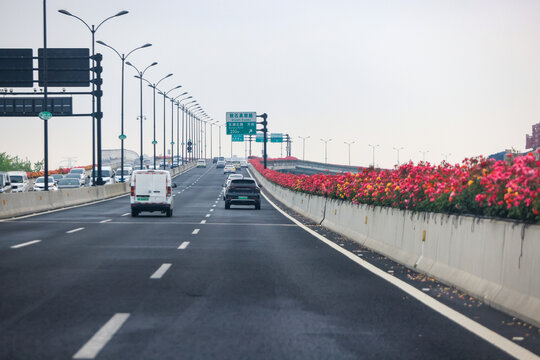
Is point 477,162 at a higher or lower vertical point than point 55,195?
higher

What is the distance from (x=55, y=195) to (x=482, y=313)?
108ft

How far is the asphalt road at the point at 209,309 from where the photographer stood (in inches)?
272

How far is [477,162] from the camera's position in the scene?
13453 mm

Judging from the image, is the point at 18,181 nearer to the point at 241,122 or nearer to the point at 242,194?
the point at 242,194

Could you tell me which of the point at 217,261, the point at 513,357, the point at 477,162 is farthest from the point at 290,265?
the point at 513,357

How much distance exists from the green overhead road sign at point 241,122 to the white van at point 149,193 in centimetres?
4765

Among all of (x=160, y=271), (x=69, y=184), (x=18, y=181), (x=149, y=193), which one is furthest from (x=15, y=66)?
(x=160, y=271)

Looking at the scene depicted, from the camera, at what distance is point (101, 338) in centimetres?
721

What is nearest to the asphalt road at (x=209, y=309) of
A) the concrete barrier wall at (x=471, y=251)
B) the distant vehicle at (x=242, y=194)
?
the concrete barrier wall at (x=471, y=251)

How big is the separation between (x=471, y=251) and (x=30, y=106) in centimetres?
4929

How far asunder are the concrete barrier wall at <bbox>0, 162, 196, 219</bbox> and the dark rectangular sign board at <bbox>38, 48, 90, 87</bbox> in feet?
21.0

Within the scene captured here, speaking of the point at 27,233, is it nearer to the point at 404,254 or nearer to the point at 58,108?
the point at 404,254

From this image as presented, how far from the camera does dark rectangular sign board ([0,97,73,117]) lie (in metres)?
54.8

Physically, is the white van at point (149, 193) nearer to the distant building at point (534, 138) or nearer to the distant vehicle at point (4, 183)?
the distant vehicle at point (4, 183)
